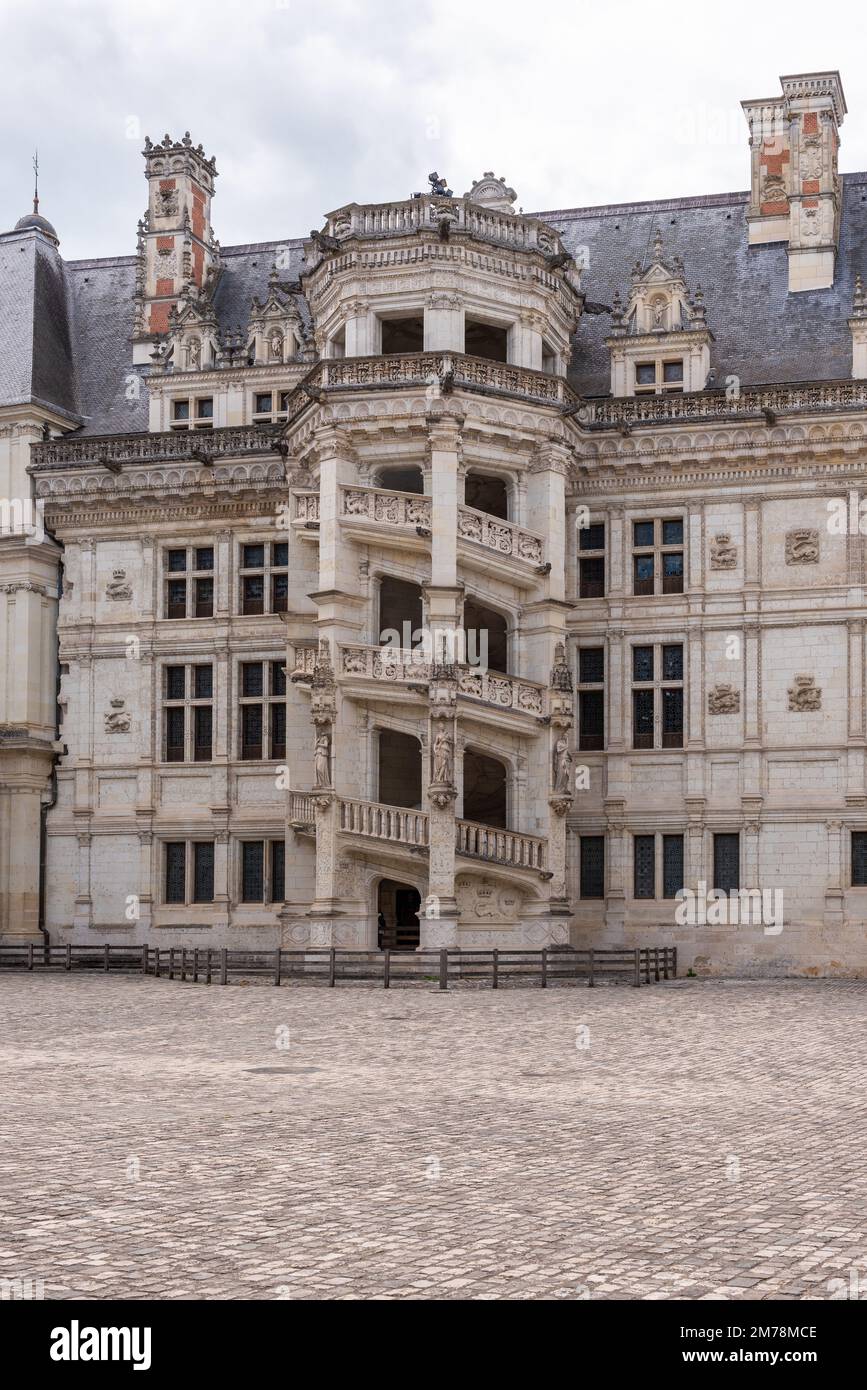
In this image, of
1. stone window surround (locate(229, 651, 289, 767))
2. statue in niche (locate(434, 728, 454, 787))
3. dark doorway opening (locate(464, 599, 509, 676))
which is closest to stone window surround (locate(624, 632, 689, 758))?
dark doorway opening (locate(464, 599, 509, 676))

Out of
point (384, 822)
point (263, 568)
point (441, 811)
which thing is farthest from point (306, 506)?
point (441, 811)

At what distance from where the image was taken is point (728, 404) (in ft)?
125

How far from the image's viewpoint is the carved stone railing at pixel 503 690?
113 feet

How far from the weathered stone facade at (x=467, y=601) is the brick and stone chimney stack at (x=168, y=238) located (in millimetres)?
1251

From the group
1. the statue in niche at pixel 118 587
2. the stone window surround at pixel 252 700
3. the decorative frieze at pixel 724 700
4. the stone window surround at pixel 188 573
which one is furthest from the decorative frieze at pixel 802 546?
the statue in niche at pixel 118 587

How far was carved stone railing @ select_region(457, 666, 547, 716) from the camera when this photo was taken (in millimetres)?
34438

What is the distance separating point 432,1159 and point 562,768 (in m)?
23.5

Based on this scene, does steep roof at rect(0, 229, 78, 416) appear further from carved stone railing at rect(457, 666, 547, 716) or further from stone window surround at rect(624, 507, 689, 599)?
stone window surround at rect(624, 507, 689, 599)

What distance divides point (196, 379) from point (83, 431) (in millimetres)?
3435

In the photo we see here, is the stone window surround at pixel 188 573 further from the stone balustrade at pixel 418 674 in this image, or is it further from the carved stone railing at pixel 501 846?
the carved stone railing at pixel 501 846

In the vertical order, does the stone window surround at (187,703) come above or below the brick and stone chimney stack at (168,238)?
below

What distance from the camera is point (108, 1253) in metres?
9.09

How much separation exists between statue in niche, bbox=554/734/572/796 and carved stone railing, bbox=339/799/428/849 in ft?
10.4
